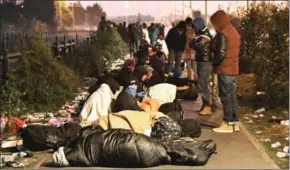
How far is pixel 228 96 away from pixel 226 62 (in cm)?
52

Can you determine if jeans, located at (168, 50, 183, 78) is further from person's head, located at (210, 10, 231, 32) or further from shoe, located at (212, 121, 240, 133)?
person's head, located at (210, 10, 231, 32)

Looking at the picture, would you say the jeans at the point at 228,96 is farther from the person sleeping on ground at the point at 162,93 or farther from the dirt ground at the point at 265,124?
the person sleeping on ground at the point at 162,93

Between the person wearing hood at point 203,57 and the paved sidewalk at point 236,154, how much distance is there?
1.69 m

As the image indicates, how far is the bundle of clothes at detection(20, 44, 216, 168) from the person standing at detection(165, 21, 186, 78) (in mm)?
5442

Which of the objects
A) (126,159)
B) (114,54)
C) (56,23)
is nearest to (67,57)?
(114,54)

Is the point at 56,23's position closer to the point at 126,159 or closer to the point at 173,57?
the point at 173,57

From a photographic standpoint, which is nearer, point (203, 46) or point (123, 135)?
point (123, 135)

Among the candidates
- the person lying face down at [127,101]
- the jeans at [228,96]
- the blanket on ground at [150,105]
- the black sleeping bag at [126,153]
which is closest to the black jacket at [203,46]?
the jeans at [228,96]

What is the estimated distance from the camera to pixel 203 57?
9.95m

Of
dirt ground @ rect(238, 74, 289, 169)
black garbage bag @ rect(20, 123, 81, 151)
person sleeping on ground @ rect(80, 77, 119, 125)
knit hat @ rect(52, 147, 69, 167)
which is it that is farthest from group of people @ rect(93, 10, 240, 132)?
knit hat @ rect(52, 147, 69, 167)

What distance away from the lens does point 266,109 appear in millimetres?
10750

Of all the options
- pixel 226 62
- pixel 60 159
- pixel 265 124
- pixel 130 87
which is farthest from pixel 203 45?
pixel 60 159

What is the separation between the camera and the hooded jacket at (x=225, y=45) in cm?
845

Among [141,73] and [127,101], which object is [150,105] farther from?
[141,73]
